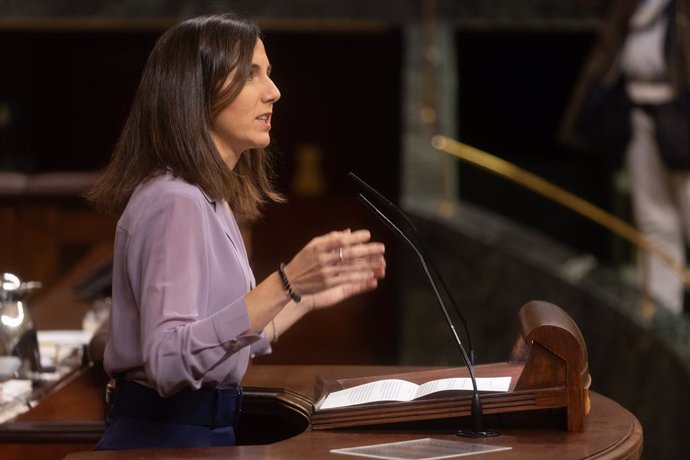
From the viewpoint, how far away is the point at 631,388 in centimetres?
673

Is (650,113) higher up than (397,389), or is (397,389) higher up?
(650,113)

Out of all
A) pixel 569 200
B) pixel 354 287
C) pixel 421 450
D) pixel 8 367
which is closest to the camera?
pixel 421 450

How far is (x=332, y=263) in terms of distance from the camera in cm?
266

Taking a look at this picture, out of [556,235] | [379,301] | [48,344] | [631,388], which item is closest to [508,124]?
[556,235]

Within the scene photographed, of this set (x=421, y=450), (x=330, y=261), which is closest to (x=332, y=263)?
(x=330, y=261)

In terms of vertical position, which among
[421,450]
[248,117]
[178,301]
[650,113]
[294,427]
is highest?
[248,117]

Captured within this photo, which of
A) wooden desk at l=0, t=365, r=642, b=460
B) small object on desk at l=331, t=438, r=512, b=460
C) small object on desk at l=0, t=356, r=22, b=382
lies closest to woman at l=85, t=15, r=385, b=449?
wooden desk at l=0, t=365, r=642, b=460

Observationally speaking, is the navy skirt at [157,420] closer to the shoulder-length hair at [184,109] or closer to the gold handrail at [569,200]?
the shoulder-length hair at [184,109]

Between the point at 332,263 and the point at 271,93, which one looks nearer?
the point at 332,263

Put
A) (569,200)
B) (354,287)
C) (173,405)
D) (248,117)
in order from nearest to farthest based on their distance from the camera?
(354,287), (173,405), (248,117), (569,200)

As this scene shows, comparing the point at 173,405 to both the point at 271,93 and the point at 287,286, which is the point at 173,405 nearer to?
the point at 287,286

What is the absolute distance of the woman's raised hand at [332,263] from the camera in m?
2.65

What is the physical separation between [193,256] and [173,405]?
0.34 m

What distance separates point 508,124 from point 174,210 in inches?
280
